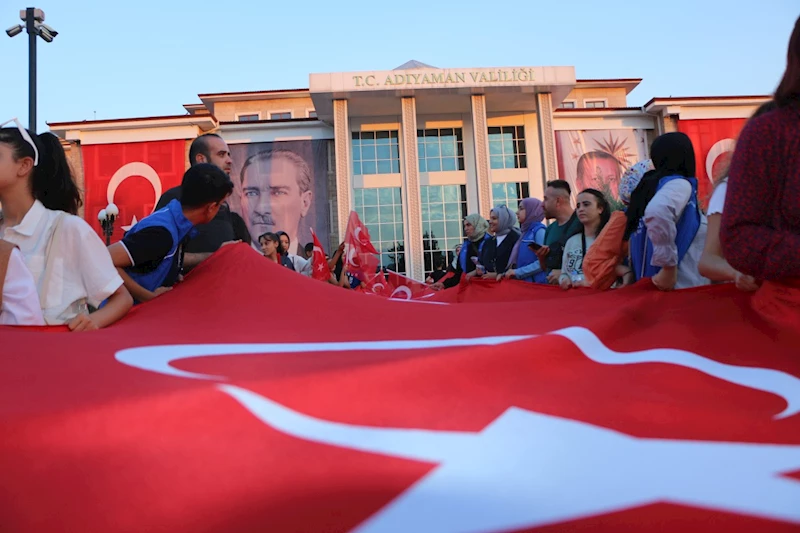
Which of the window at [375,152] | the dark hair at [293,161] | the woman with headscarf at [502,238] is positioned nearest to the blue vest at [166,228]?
the woman with headscarf at [502,238]

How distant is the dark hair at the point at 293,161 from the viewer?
23578mm

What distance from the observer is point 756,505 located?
107 cm

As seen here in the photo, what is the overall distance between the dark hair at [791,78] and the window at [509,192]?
72.8 ft

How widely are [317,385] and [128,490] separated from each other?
411mm

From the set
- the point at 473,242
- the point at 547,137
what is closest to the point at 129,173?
the point at 547,137

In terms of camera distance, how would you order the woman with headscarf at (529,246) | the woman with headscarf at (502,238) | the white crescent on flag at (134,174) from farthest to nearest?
1. the white crescent on flag at (134,174)
2. the woman with headscarf at (502,238)
3. the woman with headscarf at (529,246)

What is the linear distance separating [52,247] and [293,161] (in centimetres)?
2199

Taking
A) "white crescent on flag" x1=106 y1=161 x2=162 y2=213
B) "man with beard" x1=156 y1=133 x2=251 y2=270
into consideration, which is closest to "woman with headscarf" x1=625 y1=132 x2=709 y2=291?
"man with beard" x1=156 y1=133 x2=251 y2=270

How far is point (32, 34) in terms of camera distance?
10141 millimetres

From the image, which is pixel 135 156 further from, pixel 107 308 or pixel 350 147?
pixel 107 308

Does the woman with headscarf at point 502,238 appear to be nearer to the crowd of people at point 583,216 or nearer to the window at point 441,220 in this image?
the crowd of people at point 583,216

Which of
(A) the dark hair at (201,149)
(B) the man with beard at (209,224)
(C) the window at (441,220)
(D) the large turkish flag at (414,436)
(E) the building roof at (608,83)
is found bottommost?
(D) the large turkish flag at (414,436)

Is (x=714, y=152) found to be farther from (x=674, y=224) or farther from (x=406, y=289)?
(x=674, y=224)

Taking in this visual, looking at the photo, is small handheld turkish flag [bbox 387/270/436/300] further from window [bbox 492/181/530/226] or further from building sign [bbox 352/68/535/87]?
window [bbox 492/181/530/226]
